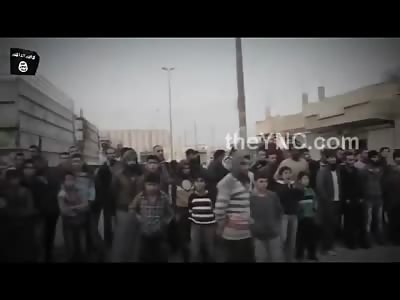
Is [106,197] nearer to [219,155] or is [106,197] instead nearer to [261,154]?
[219,155]

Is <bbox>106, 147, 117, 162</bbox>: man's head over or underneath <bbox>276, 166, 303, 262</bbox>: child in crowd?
over

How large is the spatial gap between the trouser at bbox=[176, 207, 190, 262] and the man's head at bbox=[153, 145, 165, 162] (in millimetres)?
476

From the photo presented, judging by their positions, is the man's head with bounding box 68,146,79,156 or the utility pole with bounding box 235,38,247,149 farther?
the utility pole with bounding box 235,38,247,149

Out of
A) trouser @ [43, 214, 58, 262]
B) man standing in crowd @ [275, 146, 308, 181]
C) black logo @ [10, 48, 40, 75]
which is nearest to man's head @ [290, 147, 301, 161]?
man standing in crowd @ [275, 146, 308, 181]

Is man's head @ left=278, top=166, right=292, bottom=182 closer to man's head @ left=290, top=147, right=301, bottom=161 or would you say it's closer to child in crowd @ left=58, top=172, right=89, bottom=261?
man's head @ left=290, top=147, right=301, bottom=161

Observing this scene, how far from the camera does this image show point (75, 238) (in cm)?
531

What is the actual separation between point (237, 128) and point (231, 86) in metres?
0.39

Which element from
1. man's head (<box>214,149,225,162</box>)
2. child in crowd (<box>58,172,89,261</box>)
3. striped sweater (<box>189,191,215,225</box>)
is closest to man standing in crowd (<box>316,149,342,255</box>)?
man's head (<box>214,149,225,162</box>)

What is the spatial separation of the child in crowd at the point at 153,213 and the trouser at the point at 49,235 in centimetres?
71

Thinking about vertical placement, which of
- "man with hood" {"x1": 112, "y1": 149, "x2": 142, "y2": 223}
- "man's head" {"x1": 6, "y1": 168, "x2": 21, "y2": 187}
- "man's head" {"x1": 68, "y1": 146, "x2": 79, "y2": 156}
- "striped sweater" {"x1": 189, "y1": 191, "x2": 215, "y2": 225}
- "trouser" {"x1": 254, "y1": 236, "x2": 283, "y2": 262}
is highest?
"man's head" {"x1": 68, "y1": 146, "x2": 79, "y2": 156}

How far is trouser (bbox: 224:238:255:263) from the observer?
17.4 feet

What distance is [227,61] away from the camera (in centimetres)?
540

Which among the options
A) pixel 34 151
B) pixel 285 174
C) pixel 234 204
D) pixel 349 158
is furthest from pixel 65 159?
pixel 349 158
